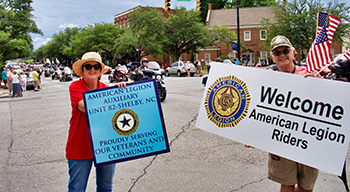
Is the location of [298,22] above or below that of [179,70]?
above

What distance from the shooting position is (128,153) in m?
2.76

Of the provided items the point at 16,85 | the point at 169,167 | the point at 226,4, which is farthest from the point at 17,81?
the point at 226,4

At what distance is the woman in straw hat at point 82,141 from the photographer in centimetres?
268

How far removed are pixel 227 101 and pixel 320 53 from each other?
96cm

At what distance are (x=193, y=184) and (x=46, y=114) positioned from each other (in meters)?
7.58

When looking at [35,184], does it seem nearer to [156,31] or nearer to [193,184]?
[193,184]

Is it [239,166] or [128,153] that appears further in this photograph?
[239,166]

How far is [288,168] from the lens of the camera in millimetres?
2639

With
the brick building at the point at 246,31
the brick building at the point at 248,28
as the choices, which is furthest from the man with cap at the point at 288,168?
the brick building at the point at 248,28

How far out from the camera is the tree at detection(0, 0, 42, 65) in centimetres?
2942

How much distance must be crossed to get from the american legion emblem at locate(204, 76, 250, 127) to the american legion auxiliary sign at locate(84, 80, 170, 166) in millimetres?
545

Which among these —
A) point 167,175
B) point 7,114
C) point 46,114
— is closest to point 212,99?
point 167,175

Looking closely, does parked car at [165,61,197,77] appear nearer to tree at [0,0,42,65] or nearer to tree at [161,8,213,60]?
tree at [161,8,213,60]

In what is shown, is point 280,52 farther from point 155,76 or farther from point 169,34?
point 169,34
